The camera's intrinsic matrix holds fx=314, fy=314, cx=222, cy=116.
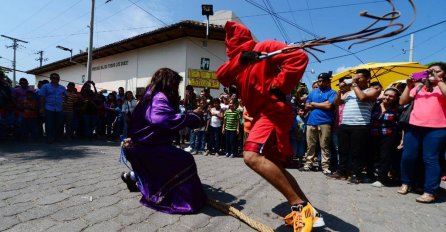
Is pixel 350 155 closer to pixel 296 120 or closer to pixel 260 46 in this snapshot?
pixel 296 120

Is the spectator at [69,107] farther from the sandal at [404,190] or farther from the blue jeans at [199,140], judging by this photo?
the sandal at [404,190]

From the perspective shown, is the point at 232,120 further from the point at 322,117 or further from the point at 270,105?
the point at 270,105

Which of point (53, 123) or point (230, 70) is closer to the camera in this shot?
point (230, 70)

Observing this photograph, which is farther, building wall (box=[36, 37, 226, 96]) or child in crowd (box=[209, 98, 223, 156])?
building wall (box=[36, 37, 226, 96])

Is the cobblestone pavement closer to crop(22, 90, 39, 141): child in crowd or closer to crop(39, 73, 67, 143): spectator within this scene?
crop(39, 73, 67, 143): spectator

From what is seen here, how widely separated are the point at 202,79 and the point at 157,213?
15.0 metres

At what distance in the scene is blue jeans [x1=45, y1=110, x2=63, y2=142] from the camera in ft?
28.5

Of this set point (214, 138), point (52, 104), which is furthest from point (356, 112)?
point (52, 104)

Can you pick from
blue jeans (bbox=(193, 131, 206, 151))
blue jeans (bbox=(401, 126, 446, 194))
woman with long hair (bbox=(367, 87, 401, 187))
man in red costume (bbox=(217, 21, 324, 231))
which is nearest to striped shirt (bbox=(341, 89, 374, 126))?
woman with long hair (bbox=(367, 87, 401, 187))

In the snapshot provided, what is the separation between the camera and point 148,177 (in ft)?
11.2

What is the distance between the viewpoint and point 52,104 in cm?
861

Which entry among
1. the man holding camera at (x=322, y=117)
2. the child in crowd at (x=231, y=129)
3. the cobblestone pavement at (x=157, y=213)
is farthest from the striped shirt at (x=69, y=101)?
the man holding camera at (x=322, y=117)

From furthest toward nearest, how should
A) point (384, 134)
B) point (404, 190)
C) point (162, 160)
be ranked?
point (384, 134), point (404, 190), point (162, 160)

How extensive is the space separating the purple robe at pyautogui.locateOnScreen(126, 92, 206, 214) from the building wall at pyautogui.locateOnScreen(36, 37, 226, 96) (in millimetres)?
14159
